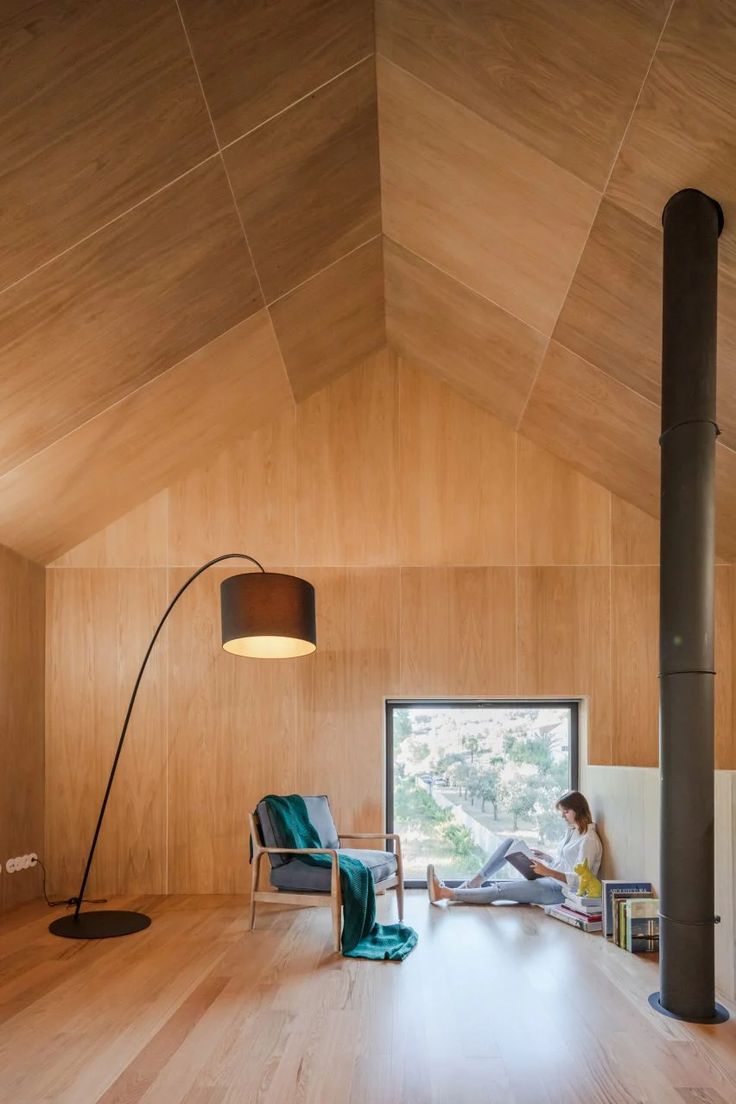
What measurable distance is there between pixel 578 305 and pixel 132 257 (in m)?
2.17

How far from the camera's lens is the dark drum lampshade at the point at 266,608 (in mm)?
5188

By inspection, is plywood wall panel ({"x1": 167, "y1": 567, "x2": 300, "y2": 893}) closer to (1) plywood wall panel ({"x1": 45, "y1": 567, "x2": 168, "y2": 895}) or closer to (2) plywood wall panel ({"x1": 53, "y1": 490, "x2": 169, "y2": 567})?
(1) plywood wall panel ({"x1": 45, "y1": 567, "x2": 168, "y2": 895})

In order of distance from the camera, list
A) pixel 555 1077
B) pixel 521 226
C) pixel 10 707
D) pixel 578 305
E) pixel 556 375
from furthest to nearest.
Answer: pixel 10 707 → pixel 556 375 → pixel 578 305 → pixel 521 226 → pixel 555 1077

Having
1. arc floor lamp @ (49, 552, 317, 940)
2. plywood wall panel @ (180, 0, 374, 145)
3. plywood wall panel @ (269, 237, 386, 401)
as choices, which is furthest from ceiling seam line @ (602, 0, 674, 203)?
arc floor lamp @ (49, 552, 317, 940)

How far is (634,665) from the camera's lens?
650 cm

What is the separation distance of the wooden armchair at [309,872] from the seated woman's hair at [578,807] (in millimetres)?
1152

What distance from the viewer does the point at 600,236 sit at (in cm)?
409

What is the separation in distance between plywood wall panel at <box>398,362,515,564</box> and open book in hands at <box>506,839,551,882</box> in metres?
1.93

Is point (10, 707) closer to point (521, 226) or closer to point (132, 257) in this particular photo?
point (132, 257)

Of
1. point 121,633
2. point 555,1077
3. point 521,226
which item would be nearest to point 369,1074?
point 555,1077

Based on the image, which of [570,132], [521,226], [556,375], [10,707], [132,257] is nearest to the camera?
[570,132]

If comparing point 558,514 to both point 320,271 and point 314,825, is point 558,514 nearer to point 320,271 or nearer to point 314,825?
point 320,271

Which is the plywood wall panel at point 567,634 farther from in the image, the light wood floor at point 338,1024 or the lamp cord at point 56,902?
the lamp cord at point 56,902

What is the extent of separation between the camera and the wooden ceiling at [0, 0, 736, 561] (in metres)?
3.13
